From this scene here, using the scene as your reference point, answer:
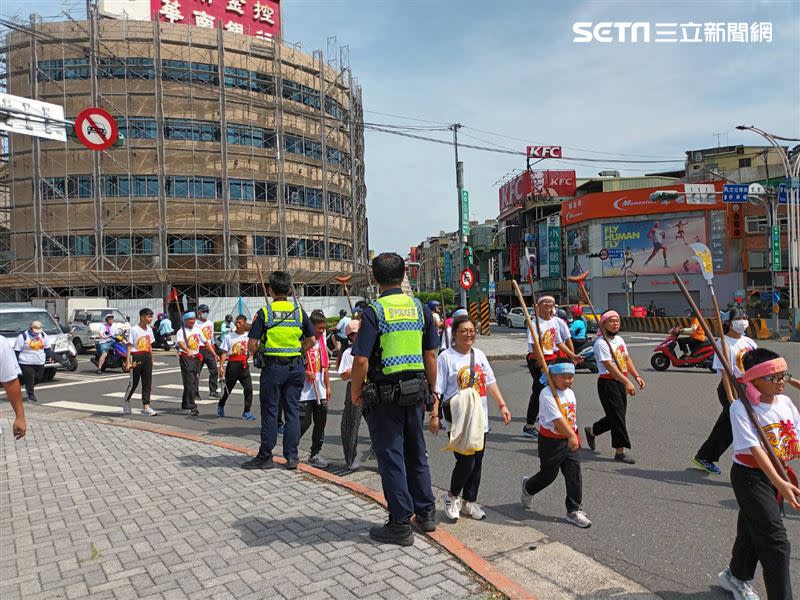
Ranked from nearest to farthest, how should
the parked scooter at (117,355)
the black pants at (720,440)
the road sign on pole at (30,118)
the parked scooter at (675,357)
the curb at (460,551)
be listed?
the curb at (460,551), the black pants at (720,440), the road sign on pole at (30,118), the parked scooter at (675,357), the parked scooter at (117,355)

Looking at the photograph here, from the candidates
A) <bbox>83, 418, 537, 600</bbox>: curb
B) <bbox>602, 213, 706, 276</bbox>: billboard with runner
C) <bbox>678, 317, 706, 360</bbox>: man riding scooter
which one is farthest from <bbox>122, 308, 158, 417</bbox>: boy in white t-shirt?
<bbox>602, 213, 706, 276</bbox>: billboard with runner

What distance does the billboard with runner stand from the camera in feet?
141

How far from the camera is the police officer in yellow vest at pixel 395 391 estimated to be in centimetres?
420

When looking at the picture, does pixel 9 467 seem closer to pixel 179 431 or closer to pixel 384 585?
pixel 179 431

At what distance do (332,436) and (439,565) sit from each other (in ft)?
15.7

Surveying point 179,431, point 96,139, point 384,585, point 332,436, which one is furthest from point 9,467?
point 96,139

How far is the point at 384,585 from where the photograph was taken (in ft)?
11.8

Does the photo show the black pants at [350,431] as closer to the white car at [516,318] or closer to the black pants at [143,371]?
the black pants at [143,371]

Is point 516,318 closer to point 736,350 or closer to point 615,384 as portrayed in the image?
point 615,384

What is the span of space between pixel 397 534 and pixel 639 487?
8.99 feet

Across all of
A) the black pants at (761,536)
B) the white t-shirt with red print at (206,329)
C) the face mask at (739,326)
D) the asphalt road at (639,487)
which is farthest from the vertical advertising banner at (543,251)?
the black pants at (761,536)

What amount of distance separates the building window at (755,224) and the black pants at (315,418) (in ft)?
136

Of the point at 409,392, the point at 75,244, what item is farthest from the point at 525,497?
the point at 75,244

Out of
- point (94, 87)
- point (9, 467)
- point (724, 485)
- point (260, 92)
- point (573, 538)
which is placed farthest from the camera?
point (260, 92)
